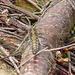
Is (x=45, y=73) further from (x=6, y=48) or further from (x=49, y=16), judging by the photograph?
(x=49, y=16)

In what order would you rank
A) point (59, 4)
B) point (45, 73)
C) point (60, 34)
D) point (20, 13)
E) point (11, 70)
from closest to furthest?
point (45, 73) → point (11, 70) → point (60, 34) → point (59, 4) → point (20, 13)

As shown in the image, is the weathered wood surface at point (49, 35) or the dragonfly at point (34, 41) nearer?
the weathered wood surface at point (49, 35)

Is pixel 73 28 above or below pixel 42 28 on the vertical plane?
below

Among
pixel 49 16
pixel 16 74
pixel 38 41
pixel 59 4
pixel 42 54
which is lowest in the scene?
pixel 16 74

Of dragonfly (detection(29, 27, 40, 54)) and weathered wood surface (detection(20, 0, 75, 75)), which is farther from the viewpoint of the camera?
dragonfly (detection(29, 27, 40, 54))

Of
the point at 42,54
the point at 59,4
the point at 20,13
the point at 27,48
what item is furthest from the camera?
the point at 20,13

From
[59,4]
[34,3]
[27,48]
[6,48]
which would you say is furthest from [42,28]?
[34,3]

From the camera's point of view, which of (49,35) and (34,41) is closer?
(34,41)

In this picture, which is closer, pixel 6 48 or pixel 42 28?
pixel 42 28
